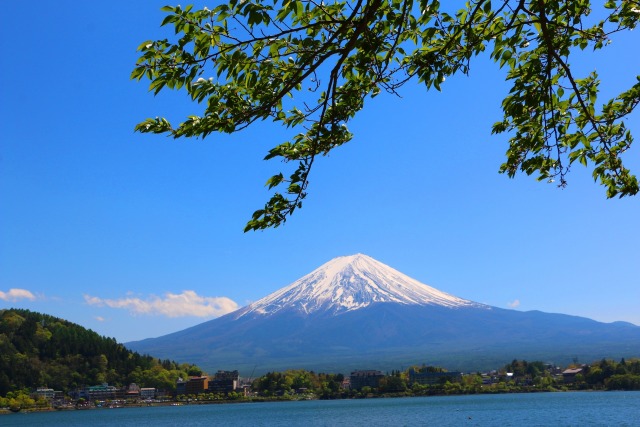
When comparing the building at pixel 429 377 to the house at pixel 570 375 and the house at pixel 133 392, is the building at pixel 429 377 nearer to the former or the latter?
the house at pixel 570 375

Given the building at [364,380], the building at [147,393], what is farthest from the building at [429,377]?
the building at [147,393]

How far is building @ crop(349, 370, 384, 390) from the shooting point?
324 ft

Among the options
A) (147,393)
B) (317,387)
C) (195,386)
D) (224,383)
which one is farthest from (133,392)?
(317,387)

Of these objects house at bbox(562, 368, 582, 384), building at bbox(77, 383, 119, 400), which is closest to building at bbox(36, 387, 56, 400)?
building at bbox(77, 383, 119, 400)

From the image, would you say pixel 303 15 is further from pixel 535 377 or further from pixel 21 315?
pixel 21 315

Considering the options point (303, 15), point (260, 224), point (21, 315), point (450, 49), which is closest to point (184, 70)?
point (303, 15)

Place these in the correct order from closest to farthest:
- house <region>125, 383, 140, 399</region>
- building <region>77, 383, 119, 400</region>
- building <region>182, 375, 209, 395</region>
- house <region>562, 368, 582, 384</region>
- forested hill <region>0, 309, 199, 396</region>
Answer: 1. forested hill <region>0, 309, 199, 396</region>
2. building <region>77, 383, 119, 400</region>
3. house <region>562, 368, 582, 384</region>
4. house <region>125, 383, 140, 399</region>
5. building <region>182, 375, 209, 395</region>

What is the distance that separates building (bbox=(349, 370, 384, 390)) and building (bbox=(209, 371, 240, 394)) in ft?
61.0

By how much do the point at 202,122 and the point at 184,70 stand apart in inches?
12.3

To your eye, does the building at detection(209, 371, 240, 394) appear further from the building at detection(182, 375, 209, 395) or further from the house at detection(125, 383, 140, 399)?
the house at detection(125, 383, 140, 399)

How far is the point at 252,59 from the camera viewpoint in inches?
132

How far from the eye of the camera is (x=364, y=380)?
99125 mm

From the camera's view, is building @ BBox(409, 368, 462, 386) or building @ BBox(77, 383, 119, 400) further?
building @ BBox(409, 368, 462, 386)

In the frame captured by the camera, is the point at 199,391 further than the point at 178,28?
Yes
